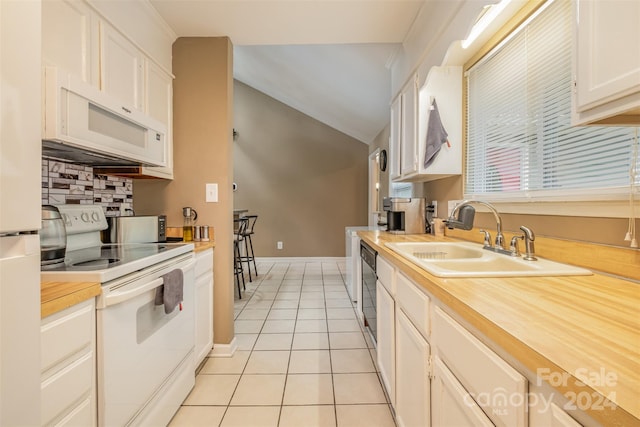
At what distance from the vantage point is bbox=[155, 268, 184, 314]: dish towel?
1.44 m

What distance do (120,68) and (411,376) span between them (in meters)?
2.21

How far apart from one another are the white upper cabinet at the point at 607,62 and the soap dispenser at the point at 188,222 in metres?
2.24

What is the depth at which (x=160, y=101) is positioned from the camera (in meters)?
Result: 2.14

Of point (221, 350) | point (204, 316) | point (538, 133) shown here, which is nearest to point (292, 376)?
point (221, 350)

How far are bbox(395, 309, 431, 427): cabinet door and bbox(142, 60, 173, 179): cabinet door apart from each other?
1.87m

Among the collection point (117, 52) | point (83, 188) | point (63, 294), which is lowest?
point (63, 294)

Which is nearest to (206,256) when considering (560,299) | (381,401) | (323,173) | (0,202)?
(381,401)

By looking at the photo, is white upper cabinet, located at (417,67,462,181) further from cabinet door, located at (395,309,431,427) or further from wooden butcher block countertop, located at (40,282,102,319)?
wooden butcher block countertop, located at (40,282,102,319)

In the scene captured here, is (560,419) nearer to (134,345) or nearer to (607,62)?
(607,62)

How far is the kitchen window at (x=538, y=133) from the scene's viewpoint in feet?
3.51

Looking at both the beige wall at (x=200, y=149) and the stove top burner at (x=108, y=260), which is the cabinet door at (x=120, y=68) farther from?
the stove top burner at (x=108, y=260)

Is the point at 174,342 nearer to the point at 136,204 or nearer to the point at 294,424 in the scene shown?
the point at 294,424

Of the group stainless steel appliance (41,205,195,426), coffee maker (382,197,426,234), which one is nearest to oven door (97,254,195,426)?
stainless steel appliance (41,205,195,426)

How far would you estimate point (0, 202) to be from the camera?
58 cm
